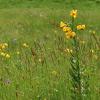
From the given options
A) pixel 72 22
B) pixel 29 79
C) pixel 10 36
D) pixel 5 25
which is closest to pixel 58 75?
pixel 29 79

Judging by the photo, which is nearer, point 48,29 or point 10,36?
point 10,36

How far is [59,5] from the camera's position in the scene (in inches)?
1094

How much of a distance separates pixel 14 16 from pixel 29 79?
53.8 ft

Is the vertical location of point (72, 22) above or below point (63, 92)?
above

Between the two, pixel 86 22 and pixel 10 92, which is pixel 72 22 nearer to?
pixel 10 92

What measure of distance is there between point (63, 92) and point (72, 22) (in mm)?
1280

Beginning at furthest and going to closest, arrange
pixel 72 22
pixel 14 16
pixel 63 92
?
pixel 14 16, pixel 63 92, pixel 72 22

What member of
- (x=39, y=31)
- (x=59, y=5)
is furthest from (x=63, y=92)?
(x=59, y=5)

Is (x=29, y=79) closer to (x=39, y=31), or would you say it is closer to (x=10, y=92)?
(x=10, y=92)

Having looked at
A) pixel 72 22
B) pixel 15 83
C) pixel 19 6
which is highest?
pixel 72 22

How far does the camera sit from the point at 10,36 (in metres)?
16.1

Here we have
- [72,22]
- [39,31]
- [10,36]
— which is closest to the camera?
[72,22]

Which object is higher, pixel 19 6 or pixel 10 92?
pixel 10 92

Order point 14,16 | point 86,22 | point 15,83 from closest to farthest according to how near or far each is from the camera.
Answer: point 15,83, point 86,22, point 14,16
